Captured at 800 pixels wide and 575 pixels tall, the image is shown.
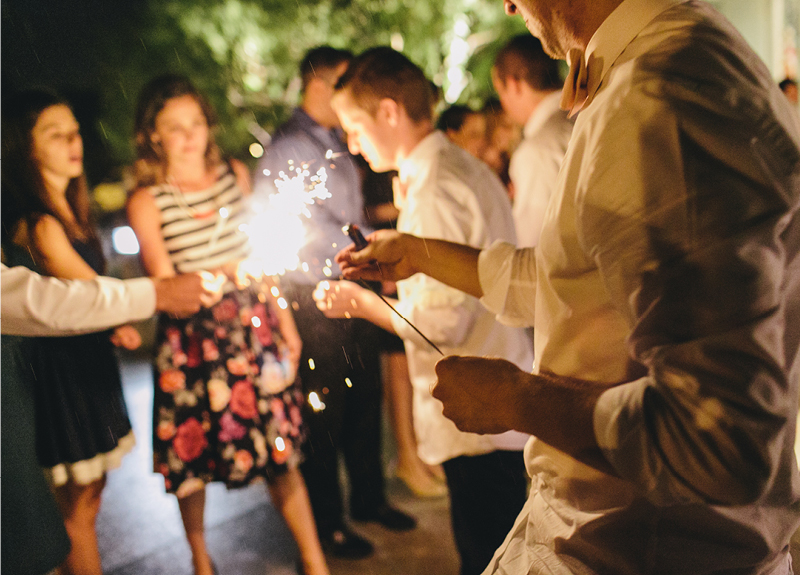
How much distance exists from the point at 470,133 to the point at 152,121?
3034 mm

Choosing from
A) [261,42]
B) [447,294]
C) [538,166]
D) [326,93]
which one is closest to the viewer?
[447,294]

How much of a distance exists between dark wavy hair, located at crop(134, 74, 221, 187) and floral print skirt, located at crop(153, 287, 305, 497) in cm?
68

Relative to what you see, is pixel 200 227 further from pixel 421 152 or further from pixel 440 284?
pixel 440 284

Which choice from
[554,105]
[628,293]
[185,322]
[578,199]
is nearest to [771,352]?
[628,293]

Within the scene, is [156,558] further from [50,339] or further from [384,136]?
[384,136]

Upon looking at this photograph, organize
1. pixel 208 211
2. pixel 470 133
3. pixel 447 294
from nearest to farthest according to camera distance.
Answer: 1. pixel 447 294
2. pixel 208 211
3. pixel 470 133

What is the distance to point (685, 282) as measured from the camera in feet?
2.61

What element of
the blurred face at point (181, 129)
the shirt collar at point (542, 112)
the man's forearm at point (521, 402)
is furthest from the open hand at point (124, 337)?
the shirt collar at point (542, 112)

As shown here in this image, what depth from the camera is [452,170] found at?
2.33 meters

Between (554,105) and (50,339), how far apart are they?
314cm

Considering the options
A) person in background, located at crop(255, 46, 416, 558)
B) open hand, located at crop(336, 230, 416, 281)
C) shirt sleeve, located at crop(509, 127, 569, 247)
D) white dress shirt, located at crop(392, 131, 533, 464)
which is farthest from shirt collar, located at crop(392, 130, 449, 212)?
shirt sleeve, located at crop(509, 127, 569, 247)

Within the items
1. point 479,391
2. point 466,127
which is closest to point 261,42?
point 466,127

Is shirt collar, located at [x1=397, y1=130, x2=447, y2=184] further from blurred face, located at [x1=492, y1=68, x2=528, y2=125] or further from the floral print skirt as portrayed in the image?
blurred face, located at [x1=492, y1=68, x2=528, y2=125]

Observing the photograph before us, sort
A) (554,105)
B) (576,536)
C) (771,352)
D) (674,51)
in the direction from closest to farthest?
(771,352)
(674,51)
(576,536)
(554,105)
